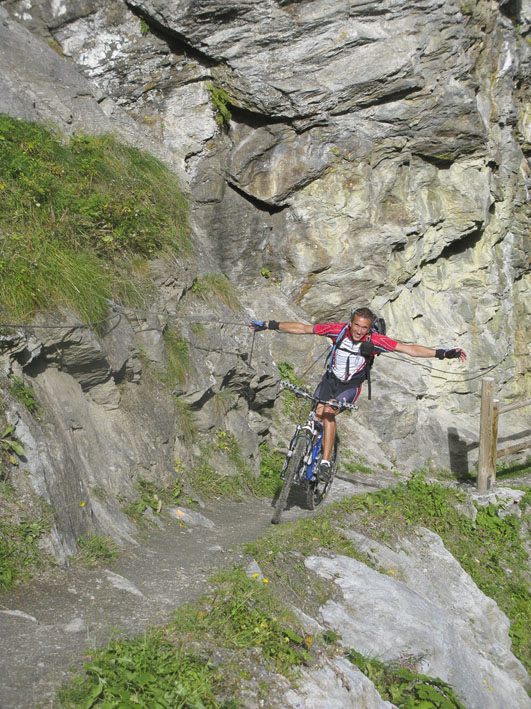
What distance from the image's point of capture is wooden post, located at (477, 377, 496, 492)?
9.99 meters

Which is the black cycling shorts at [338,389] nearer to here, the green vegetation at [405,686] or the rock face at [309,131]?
the rock face at [309,131]

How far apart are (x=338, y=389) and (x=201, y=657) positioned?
4.10 meters

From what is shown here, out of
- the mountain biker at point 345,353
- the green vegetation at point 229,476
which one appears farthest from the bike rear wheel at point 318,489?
the green vegetation at point 229,476

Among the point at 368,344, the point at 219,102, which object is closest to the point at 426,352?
the point at 368,344

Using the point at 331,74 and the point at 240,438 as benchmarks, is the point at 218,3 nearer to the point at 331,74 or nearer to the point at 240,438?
the point at 331,74

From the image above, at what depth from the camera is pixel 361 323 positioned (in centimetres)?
695

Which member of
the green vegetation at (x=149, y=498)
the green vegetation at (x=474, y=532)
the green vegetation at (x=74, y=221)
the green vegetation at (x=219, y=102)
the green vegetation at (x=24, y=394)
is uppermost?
the green vegetation at (x=219, y=102)

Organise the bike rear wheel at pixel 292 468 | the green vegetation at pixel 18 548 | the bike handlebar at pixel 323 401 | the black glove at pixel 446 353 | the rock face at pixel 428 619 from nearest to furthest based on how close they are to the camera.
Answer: the green vegetation at pixel 18 548, the rock face at pixel 428 619, the black glove at pixel 446 353, the bike handlebar at pixel 323 401, the bike rear wheel at pixel 292 468

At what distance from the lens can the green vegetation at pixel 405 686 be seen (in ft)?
15.2

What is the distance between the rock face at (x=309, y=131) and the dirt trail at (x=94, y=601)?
12.0 ft

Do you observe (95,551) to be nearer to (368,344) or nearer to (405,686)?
(405,686)

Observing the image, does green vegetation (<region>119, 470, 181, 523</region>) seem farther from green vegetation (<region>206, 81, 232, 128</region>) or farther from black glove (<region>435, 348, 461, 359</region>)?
green vegetation (<region>206, 81, 232, 128</region>)

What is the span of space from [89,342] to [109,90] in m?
7.51

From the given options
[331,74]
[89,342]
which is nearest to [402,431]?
[331,74]
